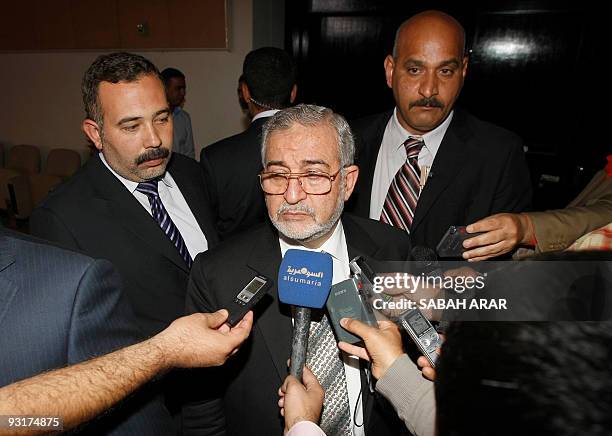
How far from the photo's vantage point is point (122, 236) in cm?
174

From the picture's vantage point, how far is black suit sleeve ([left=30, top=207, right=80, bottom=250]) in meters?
1.68

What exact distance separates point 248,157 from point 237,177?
14cm

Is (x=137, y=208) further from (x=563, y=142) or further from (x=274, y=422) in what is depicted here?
(x=563, y=142)

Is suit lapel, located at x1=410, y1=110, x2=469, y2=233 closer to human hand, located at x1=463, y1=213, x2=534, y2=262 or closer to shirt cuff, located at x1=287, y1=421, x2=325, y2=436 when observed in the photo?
human hand, located at x1=463, y1=213, x2=534, y2=262

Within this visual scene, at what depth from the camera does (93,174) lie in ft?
6.03

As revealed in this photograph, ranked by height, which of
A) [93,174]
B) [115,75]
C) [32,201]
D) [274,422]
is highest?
[115,75]

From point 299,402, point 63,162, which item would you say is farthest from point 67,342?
point 63,162

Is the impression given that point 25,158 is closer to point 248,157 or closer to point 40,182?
point 40,182

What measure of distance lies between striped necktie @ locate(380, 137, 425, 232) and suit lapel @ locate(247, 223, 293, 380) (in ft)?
2.65

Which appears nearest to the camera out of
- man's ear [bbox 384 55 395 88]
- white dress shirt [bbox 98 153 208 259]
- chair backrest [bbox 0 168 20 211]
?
white dress shirt [bbox 98 153 208 259]

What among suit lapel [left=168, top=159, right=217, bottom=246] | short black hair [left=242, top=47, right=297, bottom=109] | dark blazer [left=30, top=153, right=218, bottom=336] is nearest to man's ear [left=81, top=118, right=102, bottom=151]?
dark blazer [left=30, top=153, right=218, bottom=336]

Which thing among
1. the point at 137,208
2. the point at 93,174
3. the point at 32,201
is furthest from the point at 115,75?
the point at 32,201

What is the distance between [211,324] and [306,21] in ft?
15.2

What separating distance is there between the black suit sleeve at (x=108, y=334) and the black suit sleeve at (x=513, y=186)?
1802 mm
